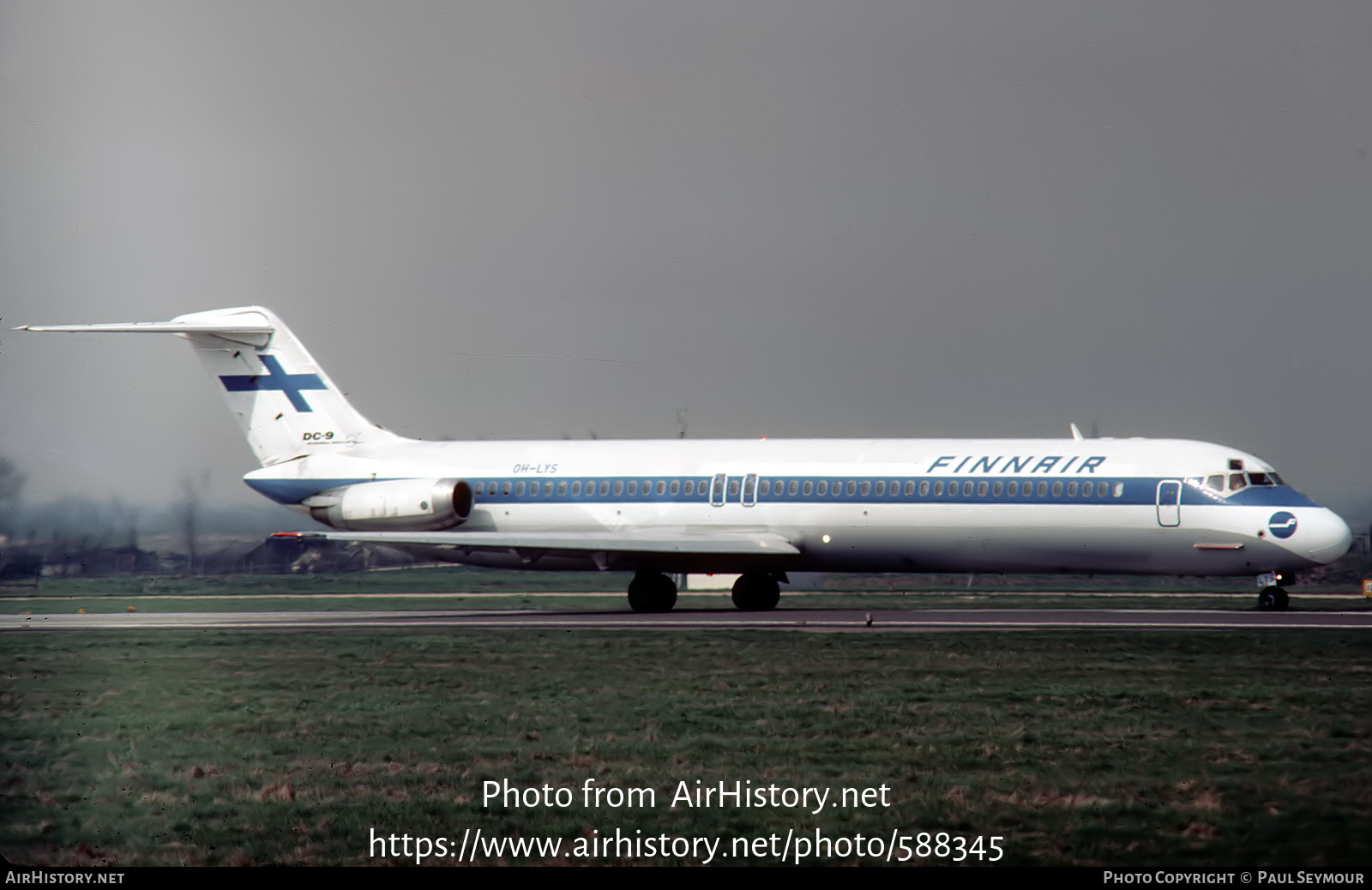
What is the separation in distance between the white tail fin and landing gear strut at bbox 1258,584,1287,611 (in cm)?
2235

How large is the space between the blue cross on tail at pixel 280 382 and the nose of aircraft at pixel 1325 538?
81.9ft

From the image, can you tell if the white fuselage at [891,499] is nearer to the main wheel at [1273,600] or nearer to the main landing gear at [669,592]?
the main wheel at [1273,600]

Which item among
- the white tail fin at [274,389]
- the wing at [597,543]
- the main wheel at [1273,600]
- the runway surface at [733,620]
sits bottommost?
the runway surface at [733,620]

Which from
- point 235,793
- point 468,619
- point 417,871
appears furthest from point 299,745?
point 468,619

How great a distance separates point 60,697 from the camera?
18953mm

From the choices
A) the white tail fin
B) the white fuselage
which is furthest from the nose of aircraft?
the white tail fin

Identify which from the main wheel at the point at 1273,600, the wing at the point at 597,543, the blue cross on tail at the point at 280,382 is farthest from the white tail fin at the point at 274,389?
the main wheel at the point at 1273,600

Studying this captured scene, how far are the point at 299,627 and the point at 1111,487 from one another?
16.9 meters

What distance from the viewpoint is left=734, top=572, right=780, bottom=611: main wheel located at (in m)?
38.9

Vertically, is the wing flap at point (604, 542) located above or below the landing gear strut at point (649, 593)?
above

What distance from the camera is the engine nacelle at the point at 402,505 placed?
40.3 m

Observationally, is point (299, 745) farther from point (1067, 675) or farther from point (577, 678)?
point (1067, 675)

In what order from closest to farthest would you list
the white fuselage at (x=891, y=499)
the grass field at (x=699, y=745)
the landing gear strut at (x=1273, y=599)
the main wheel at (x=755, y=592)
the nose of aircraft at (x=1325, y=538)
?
the grass field at (x=699, y=745)
the nose of aircraft at (x=1325, y=538)
the landing gear strut at (x=1273, y=599)
the white fuselage at (x=891, y=499)
the main wheel at (x=755, y=592)

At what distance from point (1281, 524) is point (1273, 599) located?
173cm
